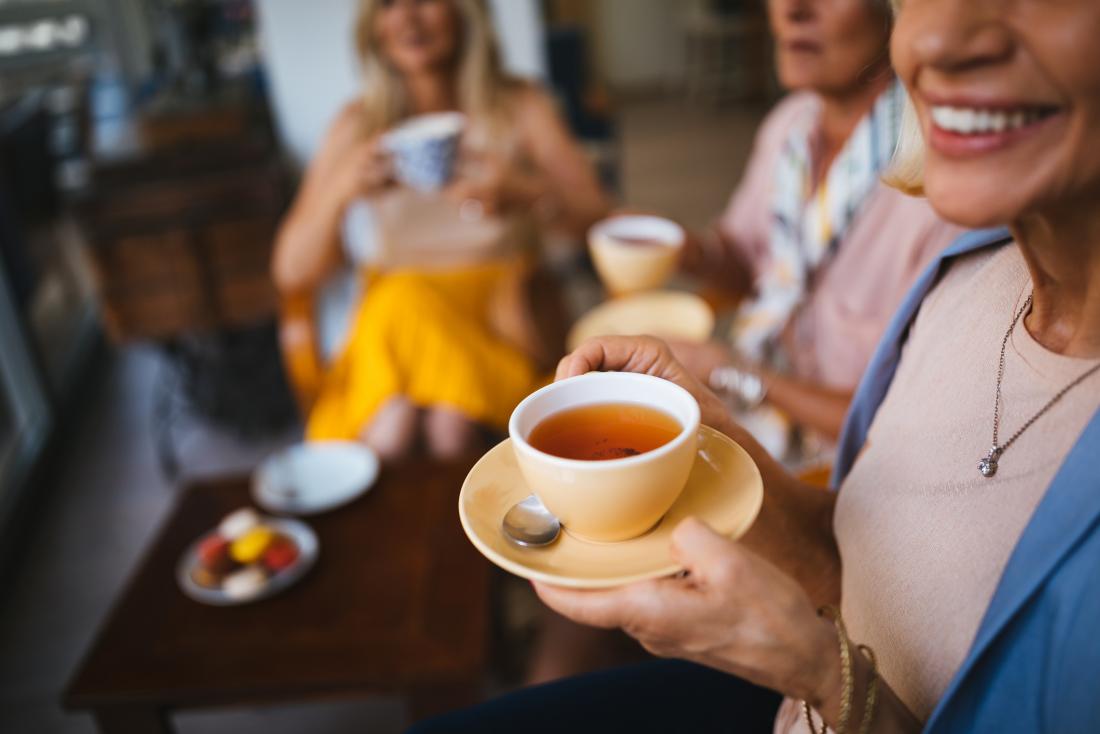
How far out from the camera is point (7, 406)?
264 cm

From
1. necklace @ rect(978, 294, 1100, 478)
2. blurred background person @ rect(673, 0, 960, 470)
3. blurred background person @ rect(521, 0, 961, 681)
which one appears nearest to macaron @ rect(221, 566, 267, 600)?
blurred background person @ rect(521, 0, 961, 681)

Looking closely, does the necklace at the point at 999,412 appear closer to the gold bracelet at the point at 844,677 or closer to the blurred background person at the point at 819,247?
the gold bracelet at the point at 844,677

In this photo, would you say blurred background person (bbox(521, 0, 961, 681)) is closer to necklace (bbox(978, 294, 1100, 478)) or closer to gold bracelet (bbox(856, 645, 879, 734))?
necklace (bbox(978, 294, 1100, 478))

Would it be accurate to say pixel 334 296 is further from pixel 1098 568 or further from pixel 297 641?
pixel 1098 568

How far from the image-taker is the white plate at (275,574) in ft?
4.51

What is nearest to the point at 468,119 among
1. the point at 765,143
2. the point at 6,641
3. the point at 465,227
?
the point at 465,227

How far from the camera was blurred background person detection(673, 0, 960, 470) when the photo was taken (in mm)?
1327

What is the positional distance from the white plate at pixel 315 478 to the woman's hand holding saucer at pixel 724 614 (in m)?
1.01

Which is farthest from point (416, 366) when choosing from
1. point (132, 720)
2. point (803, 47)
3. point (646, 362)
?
point (646, 362)

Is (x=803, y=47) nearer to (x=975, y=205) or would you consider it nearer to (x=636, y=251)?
(x=636, y=251)

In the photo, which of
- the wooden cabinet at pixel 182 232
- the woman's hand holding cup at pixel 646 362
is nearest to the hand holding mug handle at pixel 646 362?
the woman's hand holding cup at pixel 646 362

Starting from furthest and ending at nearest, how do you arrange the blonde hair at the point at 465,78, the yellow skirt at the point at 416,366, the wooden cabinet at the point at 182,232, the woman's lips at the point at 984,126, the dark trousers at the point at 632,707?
the wooden cabinet at the point at 182,232 < the blonde hair at the point at 465,78 < the yellow skirt at the point at 416,366 < the dark trousers at the point at 632,707 < the woman's lips at the point at 984,126

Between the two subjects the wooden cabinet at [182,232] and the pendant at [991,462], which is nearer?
the pendant at [991,462]

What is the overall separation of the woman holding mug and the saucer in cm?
71
